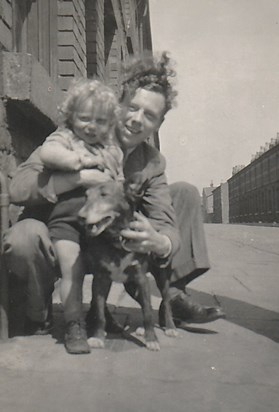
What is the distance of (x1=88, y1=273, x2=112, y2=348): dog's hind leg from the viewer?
2480mm

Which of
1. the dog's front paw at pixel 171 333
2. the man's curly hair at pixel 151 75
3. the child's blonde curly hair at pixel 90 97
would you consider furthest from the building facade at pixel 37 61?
the dog's front paw at pixel 171 333

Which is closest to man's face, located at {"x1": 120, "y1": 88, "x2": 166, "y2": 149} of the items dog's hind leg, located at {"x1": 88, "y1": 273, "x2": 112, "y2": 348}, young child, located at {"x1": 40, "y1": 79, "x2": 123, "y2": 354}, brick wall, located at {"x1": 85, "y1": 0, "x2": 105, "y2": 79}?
young child, located at {"x1": 40, "y1": 79, "x2": 123, "y2": 354}

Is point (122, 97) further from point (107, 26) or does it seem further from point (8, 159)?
point (107, 26)

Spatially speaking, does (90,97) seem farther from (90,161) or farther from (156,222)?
(156,222)

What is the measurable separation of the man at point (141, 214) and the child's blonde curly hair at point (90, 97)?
0.21 m

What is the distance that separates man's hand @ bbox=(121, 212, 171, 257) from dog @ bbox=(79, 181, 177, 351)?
0.03m

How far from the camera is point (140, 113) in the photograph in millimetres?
2723

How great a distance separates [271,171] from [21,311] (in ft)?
154

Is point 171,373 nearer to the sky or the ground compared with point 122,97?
nearer to the ground

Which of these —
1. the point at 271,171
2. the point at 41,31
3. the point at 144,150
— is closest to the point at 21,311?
the point at 144,150

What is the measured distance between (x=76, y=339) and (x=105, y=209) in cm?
66

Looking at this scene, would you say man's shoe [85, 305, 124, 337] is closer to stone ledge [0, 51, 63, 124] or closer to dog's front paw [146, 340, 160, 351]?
dog's front paw [146, 340, 160, 351]

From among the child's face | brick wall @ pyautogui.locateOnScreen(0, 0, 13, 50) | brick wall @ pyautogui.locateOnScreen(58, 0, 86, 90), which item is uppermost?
brick wall @ pyautogui.locateOnScreen(58, 0, 86, 90)

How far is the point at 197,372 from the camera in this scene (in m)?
2.12
